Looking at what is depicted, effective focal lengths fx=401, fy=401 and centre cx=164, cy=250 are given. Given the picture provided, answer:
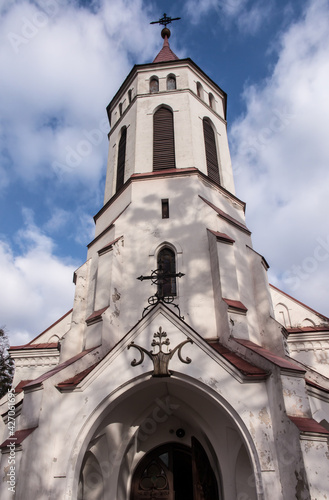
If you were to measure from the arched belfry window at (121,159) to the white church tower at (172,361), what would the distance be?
3.2 inches

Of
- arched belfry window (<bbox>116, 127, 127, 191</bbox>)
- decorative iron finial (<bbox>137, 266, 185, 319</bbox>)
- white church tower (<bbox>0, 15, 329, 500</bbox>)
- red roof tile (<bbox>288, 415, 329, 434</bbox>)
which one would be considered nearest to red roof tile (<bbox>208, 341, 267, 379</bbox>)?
white church tower (<bbox>0, 15, 329, 500</bbox>)

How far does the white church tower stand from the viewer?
7.07m

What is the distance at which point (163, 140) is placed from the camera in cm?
1421

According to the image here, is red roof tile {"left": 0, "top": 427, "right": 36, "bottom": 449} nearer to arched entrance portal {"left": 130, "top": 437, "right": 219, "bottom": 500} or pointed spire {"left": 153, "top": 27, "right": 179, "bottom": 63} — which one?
arched entrance portal {"left": 130, "top": 437, "right": 219, "bottom": 500}

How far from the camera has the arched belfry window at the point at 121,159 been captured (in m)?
14.4

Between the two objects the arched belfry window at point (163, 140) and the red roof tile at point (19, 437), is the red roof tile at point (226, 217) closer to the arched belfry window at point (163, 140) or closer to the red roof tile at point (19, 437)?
the arched belfry window at point (163, 140)

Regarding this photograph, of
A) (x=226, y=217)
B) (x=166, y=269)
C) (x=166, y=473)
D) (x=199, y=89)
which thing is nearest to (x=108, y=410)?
(x=166, y=473)

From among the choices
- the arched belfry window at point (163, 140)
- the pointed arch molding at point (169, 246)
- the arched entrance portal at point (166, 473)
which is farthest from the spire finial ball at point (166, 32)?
the arched entrance portal at point (166, 473)

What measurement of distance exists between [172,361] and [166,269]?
360 cm

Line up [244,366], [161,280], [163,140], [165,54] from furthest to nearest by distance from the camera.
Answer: [165,54], [163,140], [161,280], [244,366]

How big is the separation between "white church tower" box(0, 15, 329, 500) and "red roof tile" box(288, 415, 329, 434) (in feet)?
0.10

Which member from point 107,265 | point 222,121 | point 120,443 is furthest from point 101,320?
point 222,121

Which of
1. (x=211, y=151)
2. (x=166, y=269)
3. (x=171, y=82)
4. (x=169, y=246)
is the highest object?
(x=171, y=82)

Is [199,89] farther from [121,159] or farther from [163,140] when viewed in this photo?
[121,159]
